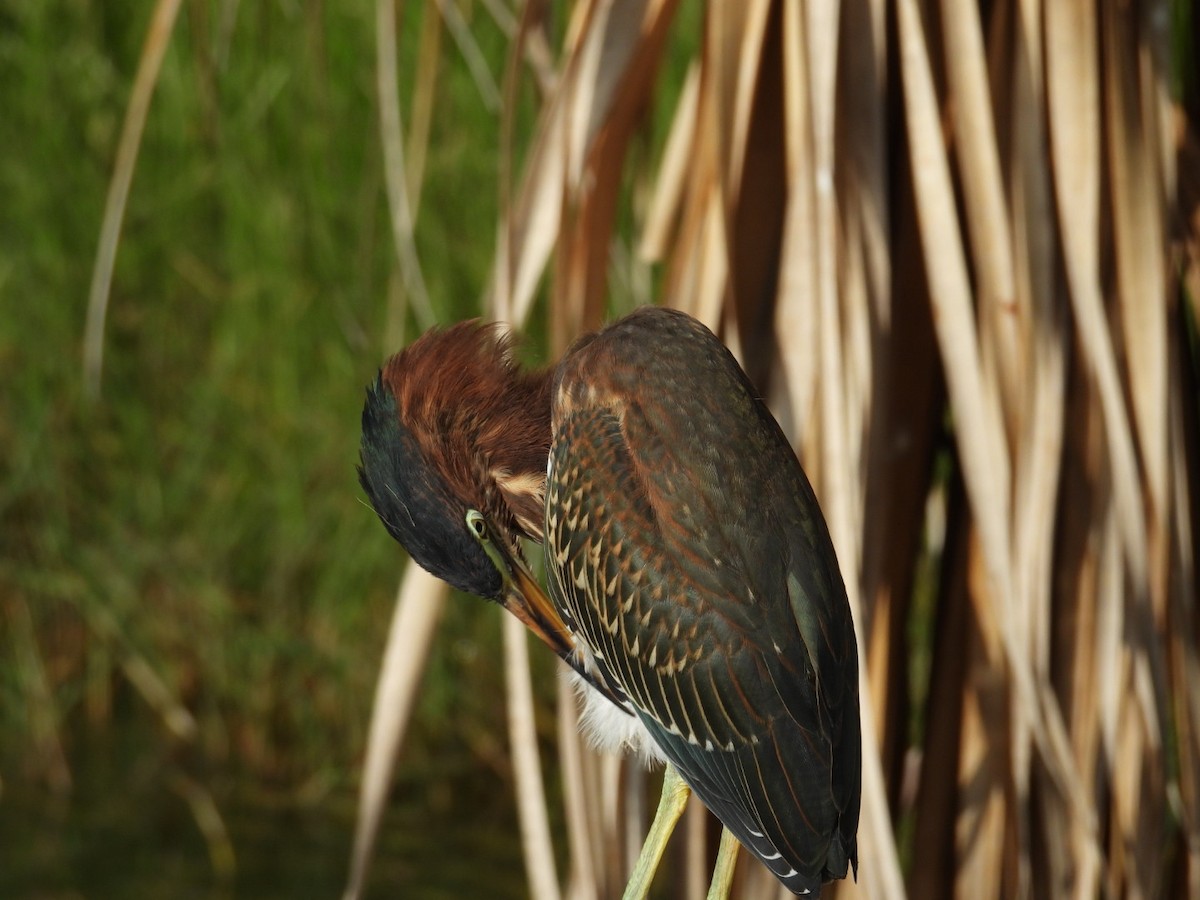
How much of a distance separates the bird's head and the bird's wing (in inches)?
6.8

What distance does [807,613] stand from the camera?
1.87m

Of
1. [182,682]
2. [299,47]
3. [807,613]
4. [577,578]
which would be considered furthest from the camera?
[182,682]

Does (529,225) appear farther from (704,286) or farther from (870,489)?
(870,489)

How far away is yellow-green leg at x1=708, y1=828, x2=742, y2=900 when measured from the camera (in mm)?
1925

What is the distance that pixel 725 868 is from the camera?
1.95 meters

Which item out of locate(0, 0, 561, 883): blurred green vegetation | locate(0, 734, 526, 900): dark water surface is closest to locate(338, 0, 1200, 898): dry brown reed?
locate(0, 0, 561, 883): blurred green vegetation

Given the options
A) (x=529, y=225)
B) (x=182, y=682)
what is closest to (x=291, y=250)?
(x=182, y=682)

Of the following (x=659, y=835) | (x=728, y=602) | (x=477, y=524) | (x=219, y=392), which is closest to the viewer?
(x=728, y=602)

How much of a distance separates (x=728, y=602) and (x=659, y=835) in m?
0.34

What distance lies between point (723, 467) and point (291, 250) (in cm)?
320

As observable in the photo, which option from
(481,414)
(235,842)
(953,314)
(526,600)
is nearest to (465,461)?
(481,414)

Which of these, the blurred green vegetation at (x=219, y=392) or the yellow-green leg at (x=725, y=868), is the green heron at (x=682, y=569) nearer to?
the yellow-green leg at (x=725, y=868)

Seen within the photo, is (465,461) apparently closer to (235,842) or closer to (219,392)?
(219,392)

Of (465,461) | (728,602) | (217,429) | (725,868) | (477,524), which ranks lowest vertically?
(725,868)
